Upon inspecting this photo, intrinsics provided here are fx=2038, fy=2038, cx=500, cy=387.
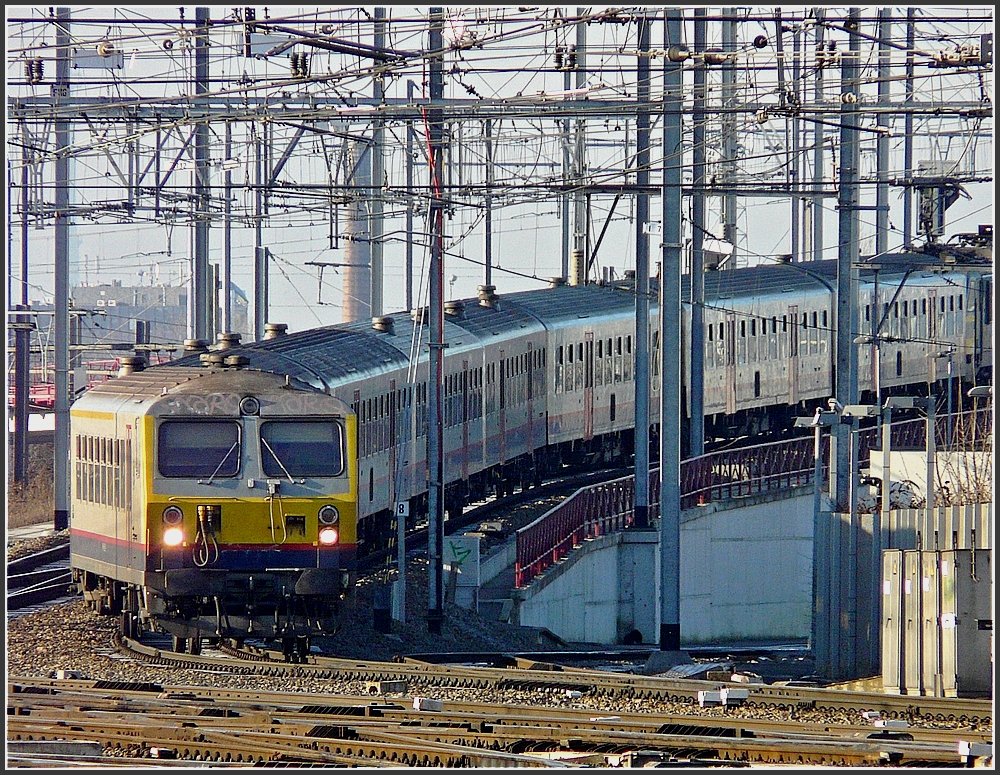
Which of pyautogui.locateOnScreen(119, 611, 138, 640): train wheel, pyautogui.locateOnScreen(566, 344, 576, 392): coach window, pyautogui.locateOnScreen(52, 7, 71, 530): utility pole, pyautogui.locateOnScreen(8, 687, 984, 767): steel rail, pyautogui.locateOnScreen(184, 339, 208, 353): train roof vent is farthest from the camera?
pyautogui.locateOnScreen(566, 344, 576, 392): coach window

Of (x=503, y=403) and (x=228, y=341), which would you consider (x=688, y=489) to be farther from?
(x=228, y=341)

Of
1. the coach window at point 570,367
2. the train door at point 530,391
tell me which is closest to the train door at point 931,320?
the coach window at point 570,367

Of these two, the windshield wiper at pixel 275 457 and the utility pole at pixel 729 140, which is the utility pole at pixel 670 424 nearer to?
the windshield wiper at pixel 275 457

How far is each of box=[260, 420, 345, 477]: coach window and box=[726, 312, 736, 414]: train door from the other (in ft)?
62.7

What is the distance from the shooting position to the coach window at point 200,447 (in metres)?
18.5

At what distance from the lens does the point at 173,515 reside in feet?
60.5

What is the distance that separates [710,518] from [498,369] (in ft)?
14.2

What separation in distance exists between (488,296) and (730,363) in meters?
5.78

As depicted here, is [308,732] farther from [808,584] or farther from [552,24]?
[808,584]

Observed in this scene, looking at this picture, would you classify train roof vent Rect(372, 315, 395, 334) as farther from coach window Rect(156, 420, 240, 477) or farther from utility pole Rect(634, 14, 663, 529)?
coach window Rect(156, 420, 240, 477)

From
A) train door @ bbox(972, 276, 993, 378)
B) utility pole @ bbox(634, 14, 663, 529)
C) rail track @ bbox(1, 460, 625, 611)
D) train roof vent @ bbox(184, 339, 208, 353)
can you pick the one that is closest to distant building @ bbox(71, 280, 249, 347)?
train door @ bbox(972, 276, 993, 378)

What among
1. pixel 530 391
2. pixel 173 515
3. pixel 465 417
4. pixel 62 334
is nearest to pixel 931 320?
pixel 530 391

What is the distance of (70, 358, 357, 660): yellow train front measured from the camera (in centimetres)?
1847

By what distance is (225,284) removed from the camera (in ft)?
134
